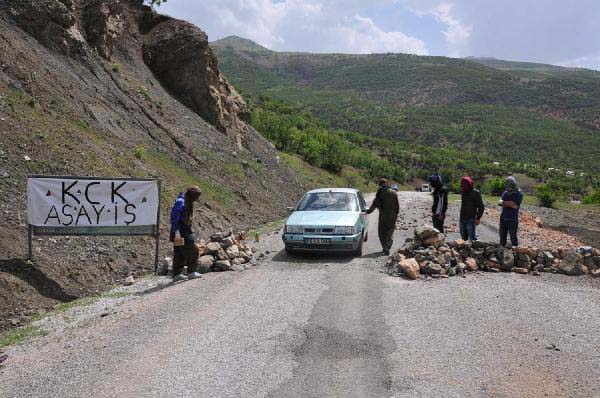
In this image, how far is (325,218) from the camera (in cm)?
1212

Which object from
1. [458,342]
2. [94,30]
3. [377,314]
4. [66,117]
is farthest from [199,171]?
[458,342]

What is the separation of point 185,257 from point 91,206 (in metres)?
1.98

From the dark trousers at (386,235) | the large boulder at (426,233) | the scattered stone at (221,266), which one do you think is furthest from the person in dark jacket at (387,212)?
the scattered stone at (221,266)

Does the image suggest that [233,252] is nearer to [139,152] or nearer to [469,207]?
[469,207]

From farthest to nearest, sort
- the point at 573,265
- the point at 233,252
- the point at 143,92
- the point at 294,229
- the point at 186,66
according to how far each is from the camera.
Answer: the point at 186,66 < the point at 143,92 < the point at 294,229 < the point at 233,252 < the point at 573,265

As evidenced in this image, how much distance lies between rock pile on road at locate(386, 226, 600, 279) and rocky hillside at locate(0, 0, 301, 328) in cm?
565

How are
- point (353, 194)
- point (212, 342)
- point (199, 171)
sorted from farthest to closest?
point (199, 171) → point (353, 194) → point (212, 342)

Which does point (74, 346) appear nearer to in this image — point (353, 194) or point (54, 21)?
point (353, 194)

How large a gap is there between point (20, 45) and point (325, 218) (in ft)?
39.2

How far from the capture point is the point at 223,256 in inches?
426

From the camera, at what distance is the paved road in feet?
17.0

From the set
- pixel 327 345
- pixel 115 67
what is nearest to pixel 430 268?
pixel 327 345

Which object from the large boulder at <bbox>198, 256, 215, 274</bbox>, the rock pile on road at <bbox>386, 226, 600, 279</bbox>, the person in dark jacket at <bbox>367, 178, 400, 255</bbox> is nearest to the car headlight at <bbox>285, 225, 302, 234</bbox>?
the large boulder at <bbox>198, 256, 215, 274</bbox>

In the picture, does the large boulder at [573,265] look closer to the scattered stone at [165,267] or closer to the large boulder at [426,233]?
the large boulder at [426,233]
